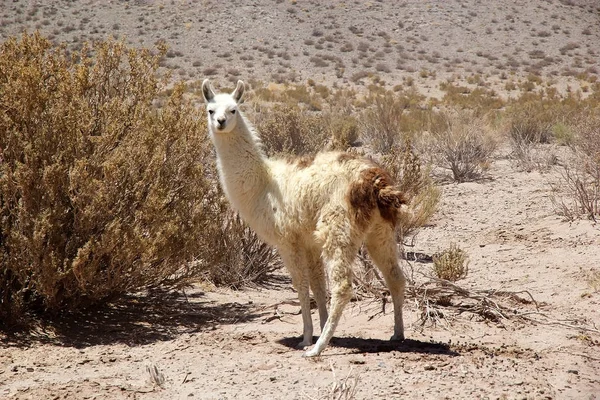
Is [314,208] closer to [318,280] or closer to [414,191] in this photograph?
[318,280]

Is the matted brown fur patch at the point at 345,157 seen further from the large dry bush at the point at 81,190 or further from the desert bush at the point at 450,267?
the desert bush at the point at 450,267

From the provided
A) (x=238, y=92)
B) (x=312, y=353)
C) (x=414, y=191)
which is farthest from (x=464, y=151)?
(x=312, y=353)

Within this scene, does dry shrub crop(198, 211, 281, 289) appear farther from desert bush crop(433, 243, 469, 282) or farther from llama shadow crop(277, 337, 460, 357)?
llama shadow crop(277, 337, 460, 357)

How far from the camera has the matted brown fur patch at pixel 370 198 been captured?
5531 millimetres

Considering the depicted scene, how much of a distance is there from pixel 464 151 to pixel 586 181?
131 inches

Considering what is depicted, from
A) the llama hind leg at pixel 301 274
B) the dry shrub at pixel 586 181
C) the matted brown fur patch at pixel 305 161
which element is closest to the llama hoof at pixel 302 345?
the llama hind leg at pixel 301 274

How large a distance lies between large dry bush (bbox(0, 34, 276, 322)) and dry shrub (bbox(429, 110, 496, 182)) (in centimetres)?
869

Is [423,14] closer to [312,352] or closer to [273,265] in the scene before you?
[273,265]

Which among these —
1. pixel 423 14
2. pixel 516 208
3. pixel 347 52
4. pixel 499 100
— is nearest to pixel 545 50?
pixel 423 14

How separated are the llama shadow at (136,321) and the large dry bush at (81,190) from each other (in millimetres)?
192

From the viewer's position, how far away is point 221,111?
20.0 ft

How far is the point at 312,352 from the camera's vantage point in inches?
217

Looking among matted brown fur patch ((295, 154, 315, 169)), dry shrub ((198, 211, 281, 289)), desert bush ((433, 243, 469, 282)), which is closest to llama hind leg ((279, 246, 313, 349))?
matted brown fur patch ((295, 154, 315, 169))

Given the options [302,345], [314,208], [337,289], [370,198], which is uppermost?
[370,198]
